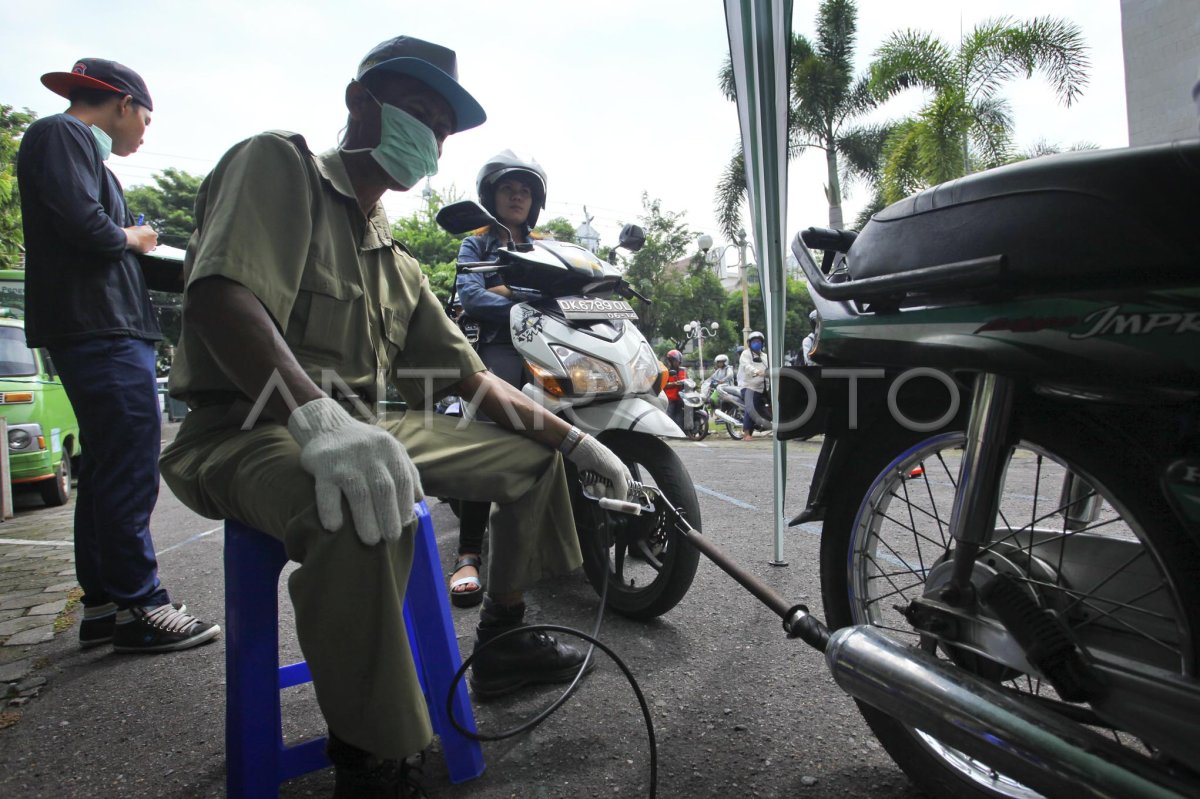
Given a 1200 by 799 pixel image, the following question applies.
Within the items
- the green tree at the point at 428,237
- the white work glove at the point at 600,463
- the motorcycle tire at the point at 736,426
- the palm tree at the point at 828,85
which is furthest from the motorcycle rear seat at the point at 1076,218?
the green tree at the point at 428,237

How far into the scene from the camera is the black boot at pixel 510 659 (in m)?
1.82

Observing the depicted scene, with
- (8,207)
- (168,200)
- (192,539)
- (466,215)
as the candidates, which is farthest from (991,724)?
(168,200)

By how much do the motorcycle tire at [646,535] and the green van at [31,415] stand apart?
5.00m

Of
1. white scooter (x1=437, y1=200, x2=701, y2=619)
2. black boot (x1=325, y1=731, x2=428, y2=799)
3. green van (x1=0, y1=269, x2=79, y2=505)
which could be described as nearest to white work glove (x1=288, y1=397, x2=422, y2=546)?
black boot (x1=325, y1=731, x2=428, y2=799)

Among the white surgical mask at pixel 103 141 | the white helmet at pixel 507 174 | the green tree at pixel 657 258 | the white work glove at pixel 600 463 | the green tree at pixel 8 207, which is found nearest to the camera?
the white work glove at pixel 600 463

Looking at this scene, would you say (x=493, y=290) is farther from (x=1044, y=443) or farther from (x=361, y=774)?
(x=1044, y=443)

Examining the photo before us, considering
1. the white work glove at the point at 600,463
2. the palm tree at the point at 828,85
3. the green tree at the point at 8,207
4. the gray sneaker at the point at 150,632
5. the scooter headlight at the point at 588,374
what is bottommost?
the gray sneaker at the point at 150,632

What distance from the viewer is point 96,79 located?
7.75 feet

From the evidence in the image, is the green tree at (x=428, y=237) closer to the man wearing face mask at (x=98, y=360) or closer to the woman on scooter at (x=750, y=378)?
the woman on scooter at (x=750, y=378)

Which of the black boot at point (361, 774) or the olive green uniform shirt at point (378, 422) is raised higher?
the olive green uniform shirt at point (378, 422)

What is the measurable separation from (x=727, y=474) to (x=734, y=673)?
164 inches

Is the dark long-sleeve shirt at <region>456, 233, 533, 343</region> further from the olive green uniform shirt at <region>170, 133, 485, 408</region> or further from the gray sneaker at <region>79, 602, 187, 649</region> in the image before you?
the gray sneaker at <region>79, 602, 187, 649</region>

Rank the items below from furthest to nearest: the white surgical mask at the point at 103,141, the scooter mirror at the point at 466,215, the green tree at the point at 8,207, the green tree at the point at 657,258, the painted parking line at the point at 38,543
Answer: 1. the green tree at the point at 657,258
2. the green tree at the point at 8,207
3. the painted parking line at the point at 38,543
4. the scooter mirror at the point at 466,215
5. the white surgical mask at the point at 103,141

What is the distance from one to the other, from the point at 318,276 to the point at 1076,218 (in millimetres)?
1387
